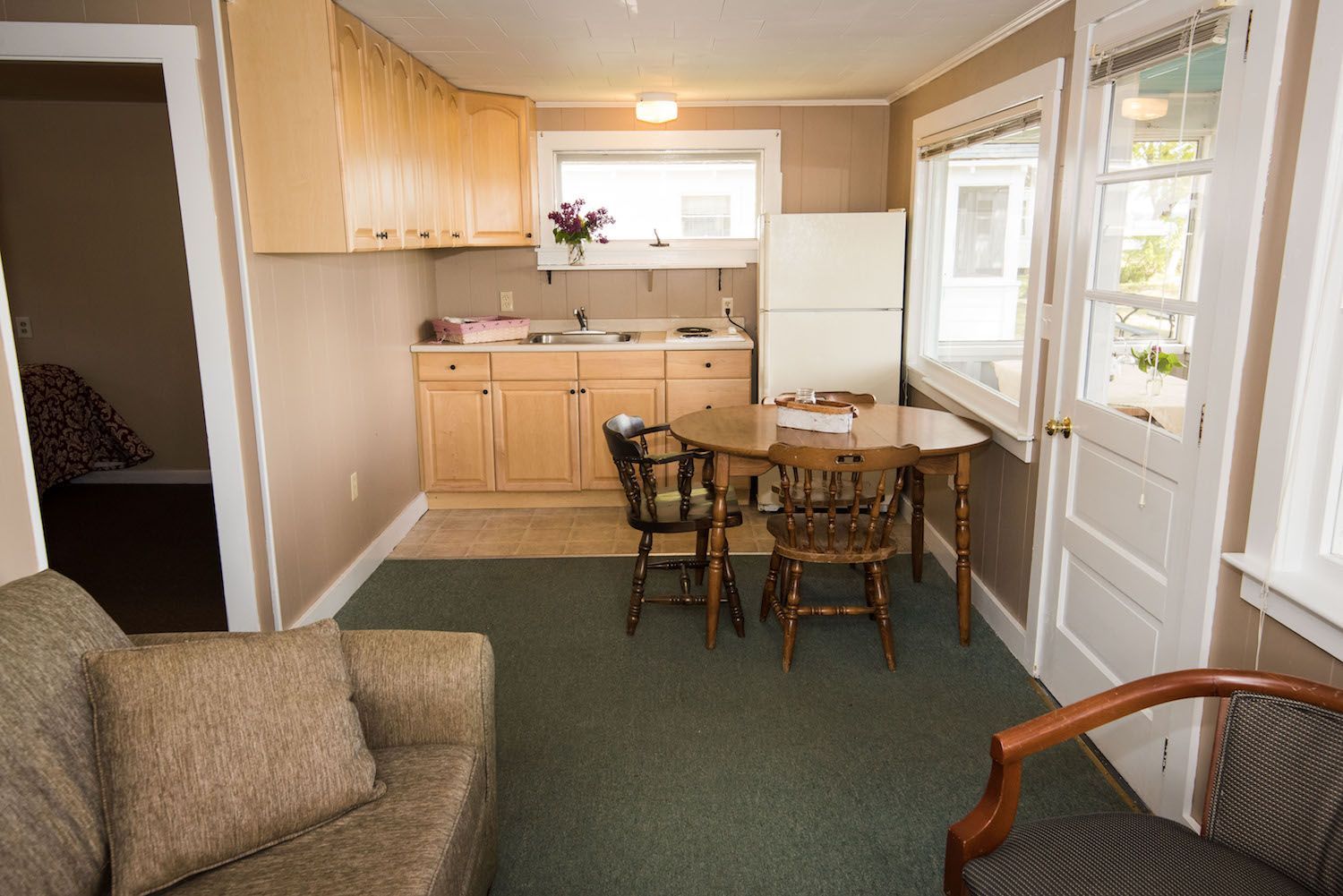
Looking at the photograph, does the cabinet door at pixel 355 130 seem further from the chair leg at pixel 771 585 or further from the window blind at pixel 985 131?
the window blind at pixel 985 131

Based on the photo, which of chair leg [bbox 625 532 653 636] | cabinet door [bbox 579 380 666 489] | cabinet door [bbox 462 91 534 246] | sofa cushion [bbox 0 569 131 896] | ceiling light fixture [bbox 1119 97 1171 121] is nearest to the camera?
sofa cushion [bbox 0 569 131 896]

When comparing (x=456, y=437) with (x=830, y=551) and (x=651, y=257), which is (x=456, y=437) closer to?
(x=651, y=257)

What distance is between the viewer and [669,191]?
17.4 ft

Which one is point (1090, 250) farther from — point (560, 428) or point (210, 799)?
point (560, 428)

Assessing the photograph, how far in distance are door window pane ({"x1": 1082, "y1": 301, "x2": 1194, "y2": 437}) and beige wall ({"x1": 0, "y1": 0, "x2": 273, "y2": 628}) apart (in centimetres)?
254

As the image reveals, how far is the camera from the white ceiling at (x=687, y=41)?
3080 mm

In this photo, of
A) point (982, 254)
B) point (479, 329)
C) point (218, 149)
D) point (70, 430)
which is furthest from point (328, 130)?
Result: point (70, 430)

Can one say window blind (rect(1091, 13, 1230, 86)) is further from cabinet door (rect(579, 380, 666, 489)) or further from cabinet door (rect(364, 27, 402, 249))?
cabinet door (rect(579, 380, 666, 489))

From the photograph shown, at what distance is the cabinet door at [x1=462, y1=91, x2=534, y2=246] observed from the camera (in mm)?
4785

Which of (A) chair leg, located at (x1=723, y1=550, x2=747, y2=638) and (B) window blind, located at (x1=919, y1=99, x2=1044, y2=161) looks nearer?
(B) window blind, located at (x1=919, y1=99, x2=1044, y2=161)

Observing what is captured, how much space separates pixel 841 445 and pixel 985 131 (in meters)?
1.48

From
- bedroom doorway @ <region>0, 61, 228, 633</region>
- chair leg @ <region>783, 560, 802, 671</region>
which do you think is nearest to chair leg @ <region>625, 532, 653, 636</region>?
chair leg @ <region>783, 560, 802, 671</region>

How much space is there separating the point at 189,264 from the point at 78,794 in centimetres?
180

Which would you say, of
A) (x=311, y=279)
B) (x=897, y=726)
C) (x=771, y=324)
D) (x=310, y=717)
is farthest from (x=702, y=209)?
(x=310, y=717)
